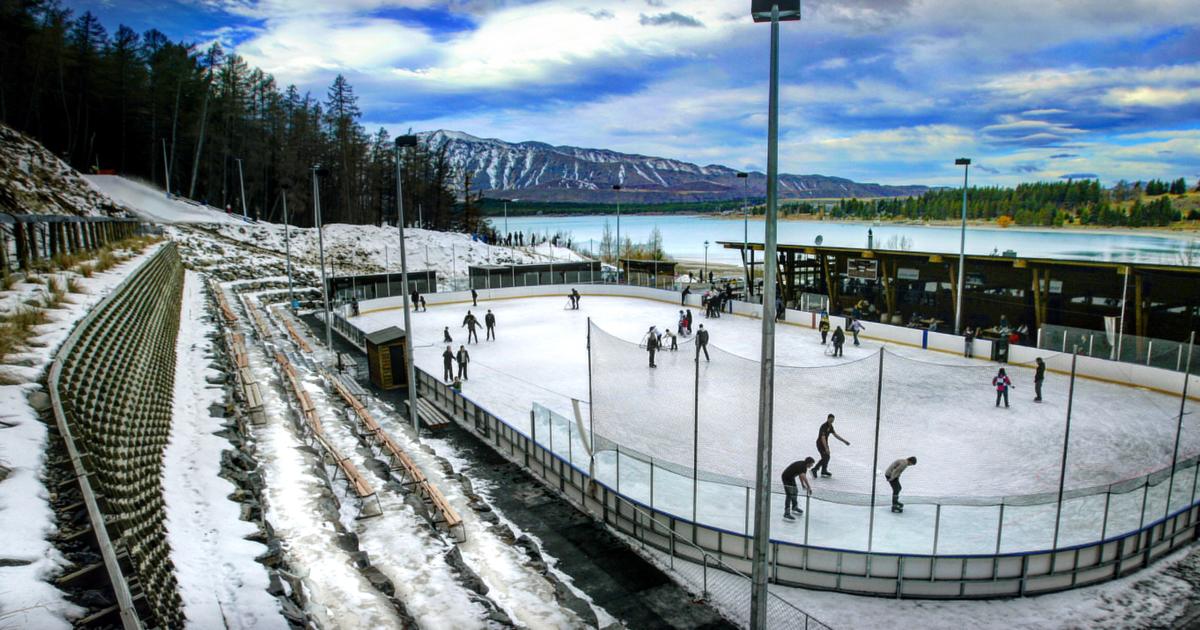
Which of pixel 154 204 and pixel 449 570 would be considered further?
pixel 154 204

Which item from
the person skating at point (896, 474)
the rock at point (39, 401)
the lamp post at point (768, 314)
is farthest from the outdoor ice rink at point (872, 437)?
the rock at point (39, 401)

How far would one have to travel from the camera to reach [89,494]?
5449 mm

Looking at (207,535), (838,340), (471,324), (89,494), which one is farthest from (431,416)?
(838,340)

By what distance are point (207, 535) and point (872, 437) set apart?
1259 cm

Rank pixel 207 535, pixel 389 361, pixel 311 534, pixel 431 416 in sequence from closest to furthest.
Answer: pixel 207 535 < pixel 311 534 < pixel 431 416 < pixel 389 361

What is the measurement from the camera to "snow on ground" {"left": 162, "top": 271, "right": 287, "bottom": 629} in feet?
19.6

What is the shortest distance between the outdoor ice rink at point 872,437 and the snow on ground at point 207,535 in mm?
5851

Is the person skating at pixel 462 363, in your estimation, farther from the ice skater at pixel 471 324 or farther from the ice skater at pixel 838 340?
the ice skater at pixel 838 340

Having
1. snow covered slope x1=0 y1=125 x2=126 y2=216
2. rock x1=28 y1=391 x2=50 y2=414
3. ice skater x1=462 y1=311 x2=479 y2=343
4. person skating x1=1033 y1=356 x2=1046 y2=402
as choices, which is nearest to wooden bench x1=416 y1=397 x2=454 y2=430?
ice skater x1=462 y1=311 x2=479 y2=343

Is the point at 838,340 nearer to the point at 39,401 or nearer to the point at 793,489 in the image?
the point at 793,489

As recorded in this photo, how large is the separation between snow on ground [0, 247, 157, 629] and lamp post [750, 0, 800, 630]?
6.31 metres

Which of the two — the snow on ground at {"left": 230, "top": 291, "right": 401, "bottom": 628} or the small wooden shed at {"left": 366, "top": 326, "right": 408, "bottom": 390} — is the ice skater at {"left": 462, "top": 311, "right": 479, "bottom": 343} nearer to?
the small wooden shed at {"left": 366, "top": 326, "right": 408, "bottom": 390}

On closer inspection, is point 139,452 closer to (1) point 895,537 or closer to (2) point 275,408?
(2) point 275,408

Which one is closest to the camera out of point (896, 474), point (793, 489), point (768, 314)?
point (768, 314)
